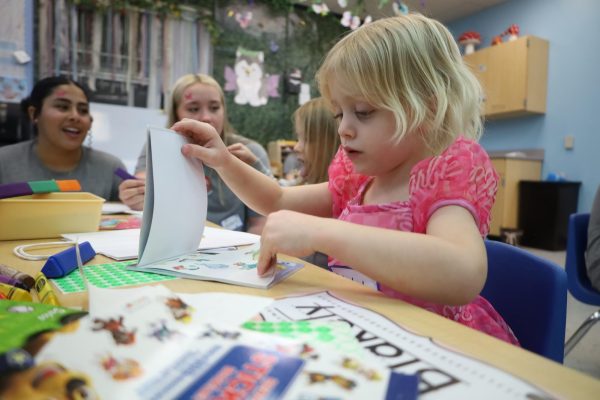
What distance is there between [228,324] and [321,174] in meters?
1.19

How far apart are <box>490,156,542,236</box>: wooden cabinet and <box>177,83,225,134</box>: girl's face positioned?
121 inches

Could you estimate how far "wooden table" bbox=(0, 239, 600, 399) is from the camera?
0.97 feet

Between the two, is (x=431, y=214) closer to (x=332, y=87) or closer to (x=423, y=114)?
(x=423, y=114)

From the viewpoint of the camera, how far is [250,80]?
445 cm

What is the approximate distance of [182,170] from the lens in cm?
66

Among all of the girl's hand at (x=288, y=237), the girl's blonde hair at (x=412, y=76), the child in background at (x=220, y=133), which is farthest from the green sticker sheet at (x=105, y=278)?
the child in background at (x=220, y=133)

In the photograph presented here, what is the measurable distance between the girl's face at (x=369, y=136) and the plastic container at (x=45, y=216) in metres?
0.56

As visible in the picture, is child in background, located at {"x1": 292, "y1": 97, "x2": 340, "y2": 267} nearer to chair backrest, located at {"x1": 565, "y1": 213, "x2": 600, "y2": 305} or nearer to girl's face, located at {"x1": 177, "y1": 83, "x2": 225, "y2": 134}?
girl's face, located at {"x1": 177, "y1": 83, "x2": 225, "y2": 134}

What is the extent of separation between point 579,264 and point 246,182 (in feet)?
3.76

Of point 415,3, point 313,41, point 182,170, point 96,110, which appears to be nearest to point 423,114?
point 182,170

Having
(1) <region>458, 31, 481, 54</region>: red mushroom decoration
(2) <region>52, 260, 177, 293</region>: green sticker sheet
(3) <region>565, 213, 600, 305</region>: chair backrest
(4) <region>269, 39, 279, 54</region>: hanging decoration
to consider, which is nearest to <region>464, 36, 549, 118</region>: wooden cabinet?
(1) <region>458, 31, 481, 54</region>: red mushroom decoration

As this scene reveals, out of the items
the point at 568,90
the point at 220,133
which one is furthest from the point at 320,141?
the point at 568,90

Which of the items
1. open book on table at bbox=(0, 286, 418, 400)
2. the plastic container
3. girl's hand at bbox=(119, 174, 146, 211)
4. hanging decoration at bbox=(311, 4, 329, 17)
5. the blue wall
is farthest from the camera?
hanging decoration at bbox=(311, 4, 329, 17)

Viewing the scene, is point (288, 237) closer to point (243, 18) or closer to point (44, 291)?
point (44, 291)
